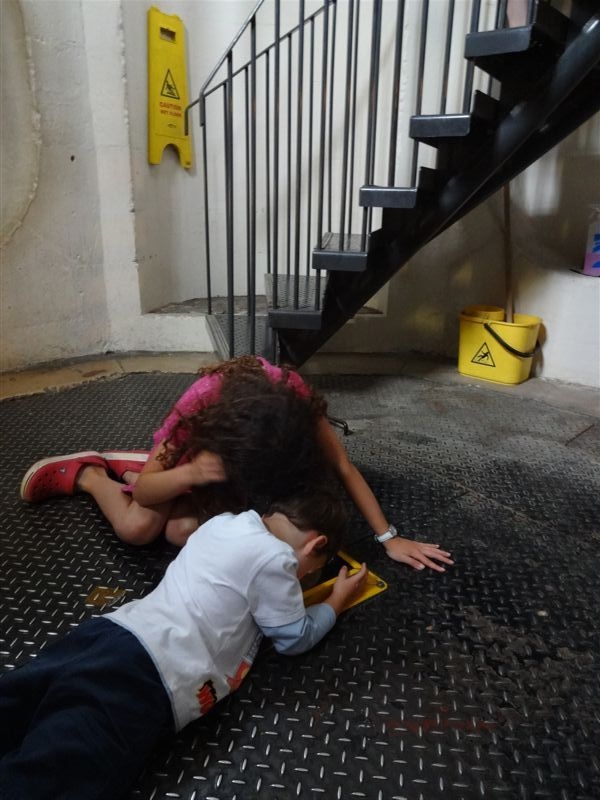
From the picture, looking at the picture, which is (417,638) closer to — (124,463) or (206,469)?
(206,469)

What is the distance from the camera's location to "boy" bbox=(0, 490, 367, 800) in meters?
0.95

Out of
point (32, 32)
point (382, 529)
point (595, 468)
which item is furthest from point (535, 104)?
point (32, 32)

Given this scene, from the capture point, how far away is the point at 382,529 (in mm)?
1656

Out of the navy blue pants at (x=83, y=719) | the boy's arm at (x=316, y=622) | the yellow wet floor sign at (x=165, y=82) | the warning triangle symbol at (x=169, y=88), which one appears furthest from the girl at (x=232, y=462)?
the warning triangle symbol at (x=169, y=88)

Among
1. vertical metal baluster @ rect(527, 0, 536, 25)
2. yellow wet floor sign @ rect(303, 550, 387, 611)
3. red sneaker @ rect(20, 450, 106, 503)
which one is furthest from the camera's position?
red sneaker @ rect(20, 450, 106, 503)

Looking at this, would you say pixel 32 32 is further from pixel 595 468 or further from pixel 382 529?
pixel 595 468

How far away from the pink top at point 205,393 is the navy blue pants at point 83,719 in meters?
0.50

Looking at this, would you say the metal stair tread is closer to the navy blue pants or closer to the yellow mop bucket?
the yellow mop bucket

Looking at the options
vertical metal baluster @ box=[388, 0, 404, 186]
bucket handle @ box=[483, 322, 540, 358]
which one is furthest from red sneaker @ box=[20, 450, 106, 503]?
bucket handle @ box=[483, 322, 540, 358]

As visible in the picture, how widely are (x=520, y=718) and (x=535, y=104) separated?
1.88 meters

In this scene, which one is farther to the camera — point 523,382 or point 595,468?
point 523,382

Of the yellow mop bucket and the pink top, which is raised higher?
the pink top

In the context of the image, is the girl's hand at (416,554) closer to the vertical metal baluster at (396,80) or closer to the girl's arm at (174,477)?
the girl's arm at (174,477)

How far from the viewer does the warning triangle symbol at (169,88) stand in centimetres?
354
